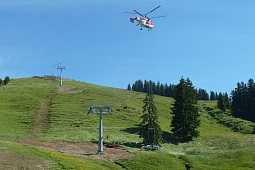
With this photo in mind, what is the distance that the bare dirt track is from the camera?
5641 cm

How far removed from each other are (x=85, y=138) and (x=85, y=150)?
1132 centimetres

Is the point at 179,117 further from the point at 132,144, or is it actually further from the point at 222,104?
the point at 222,104

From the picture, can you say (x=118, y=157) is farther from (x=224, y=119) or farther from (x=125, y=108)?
(x=224, y=119)

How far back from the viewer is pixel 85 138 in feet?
240

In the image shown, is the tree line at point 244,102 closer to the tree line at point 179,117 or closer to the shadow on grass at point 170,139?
the tree line at point 179,117

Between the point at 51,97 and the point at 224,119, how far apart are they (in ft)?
197

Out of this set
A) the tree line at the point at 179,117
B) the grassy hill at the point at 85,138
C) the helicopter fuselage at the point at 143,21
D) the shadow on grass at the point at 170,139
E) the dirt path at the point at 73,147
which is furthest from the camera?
the shadow on grass at the point at 170,139

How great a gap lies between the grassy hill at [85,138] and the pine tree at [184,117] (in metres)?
2.45

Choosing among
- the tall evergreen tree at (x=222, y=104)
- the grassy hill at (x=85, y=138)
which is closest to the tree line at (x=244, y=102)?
the tall evergreen tree at (x=222, y=104)

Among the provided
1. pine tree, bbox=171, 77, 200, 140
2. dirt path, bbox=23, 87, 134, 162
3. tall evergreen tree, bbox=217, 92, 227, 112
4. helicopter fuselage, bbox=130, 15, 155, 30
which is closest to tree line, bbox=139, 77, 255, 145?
pine tree, bbox=171, 77, 200, 140

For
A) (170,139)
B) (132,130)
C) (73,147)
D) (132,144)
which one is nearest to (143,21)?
(73,147)

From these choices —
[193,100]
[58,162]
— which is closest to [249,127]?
[193,100]

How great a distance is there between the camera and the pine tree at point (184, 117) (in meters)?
87.2

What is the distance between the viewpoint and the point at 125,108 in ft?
380
